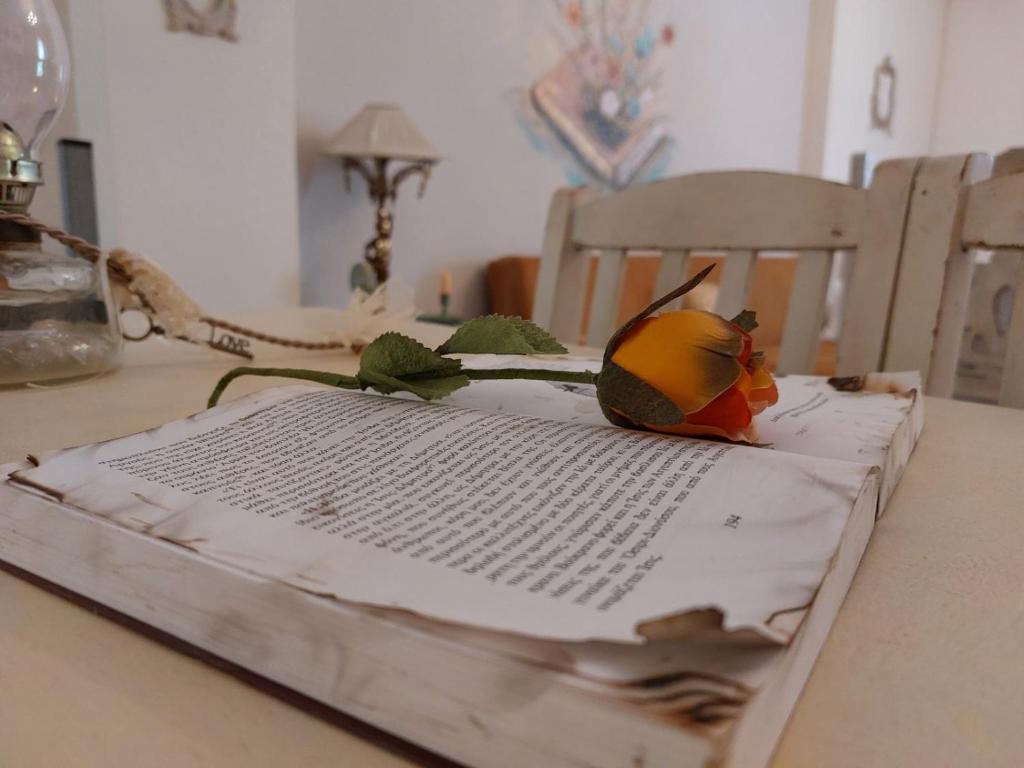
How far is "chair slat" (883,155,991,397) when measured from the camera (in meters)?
0.67

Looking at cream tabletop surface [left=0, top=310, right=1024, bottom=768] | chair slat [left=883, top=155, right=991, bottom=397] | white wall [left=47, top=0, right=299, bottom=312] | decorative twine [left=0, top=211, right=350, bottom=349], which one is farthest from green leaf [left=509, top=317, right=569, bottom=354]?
white wall [left=47, top=0, right=299, bottom=312]

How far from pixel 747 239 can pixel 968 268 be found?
20cm

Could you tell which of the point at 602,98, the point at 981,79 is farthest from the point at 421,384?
the point at 981,79

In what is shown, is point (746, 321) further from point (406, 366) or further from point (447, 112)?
point (447, 112)

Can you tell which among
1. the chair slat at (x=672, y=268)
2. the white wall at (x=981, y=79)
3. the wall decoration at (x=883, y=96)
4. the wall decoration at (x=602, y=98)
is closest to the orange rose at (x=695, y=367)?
the chair slat at (x=672, y=268)

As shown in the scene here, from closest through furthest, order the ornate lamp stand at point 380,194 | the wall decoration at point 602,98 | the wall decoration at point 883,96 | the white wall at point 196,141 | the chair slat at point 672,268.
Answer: the chair slat at point 672,268
the white wall at point 196,141
the ornate lamp stand at point 380,194
the wall decoration at point 602,98
the wall decoration at point 883,96

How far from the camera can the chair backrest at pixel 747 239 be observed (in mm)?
721

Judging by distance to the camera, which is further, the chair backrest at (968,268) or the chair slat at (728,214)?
the chair slat at (728,214)

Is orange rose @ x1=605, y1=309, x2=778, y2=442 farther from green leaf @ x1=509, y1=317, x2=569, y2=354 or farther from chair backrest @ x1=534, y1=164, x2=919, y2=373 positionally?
chair backrest @ x1=534, y1=164, x2=919, y2=373

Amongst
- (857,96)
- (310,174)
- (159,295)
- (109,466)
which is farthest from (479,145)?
(857,96)

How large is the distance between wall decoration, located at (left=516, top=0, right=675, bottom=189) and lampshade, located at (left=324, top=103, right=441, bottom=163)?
0.72 metres

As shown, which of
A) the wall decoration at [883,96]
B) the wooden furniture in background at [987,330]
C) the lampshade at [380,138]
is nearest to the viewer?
the wooden furniture in background at [987,330]

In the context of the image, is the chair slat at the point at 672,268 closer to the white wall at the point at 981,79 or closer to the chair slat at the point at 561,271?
the chair slat at the point at 561,271

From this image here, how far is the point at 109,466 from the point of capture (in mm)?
287
